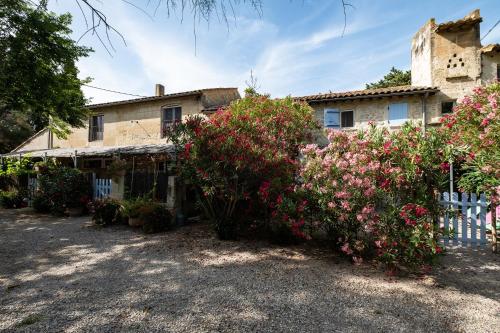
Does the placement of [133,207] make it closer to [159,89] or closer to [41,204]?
[41,204]

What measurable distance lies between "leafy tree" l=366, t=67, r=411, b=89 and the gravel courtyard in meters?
25.7

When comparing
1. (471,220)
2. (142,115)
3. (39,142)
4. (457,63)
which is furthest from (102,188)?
(457,63)

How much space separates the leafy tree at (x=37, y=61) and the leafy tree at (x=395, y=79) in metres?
27.7

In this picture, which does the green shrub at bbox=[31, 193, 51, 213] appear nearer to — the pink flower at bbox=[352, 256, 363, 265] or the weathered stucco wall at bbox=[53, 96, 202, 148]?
the weathered stucco wall at bbox=[53, 96, 202, 148]

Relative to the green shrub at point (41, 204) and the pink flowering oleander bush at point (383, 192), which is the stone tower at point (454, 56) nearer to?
the pink flowering oleander bush at point (383, 192)

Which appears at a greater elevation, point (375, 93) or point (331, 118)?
point (375, 93)

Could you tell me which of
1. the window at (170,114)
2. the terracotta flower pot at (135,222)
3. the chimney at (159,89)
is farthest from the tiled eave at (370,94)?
the chimney at (159,89)

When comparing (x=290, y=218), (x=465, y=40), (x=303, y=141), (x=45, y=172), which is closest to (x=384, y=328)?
(x=290, y=218)

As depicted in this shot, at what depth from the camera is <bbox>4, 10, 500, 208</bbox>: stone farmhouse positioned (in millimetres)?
12977

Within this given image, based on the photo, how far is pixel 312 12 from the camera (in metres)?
2.20

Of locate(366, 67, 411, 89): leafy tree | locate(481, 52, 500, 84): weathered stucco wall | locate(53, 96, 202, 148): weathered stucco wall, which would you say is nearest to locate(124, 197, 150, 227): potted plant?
locate(53, 96, 202, 148): weathered stucco wall

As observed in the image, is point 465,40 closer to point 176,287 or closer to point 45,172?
point 176,287

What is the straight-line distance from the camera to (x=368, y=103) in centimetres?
1410

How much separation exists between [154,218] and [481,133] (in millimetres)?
8105
